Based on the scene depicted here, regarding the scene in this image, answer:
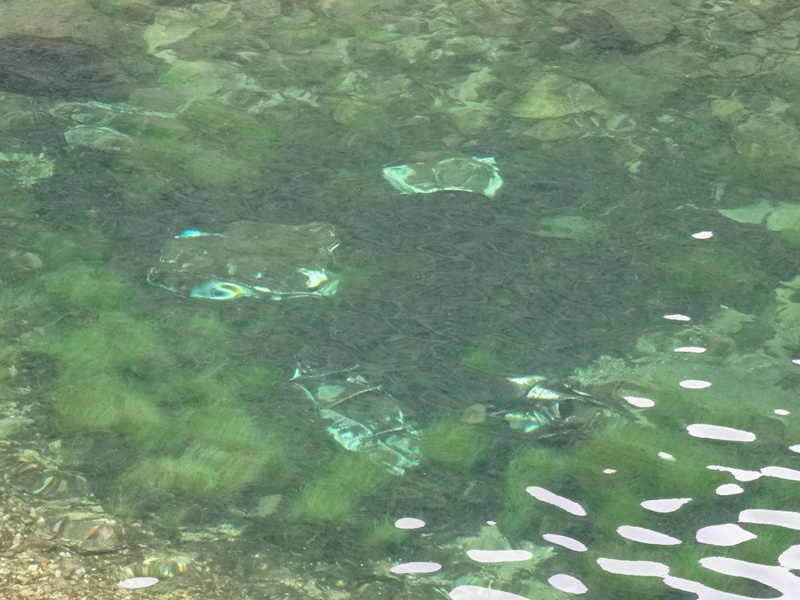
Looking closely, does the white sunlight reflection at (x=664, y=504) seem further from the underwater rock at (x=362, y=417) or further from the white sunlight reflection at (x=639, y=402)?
the underwater rock at (x=362, y=417)

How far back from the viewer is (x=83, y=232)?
2465mm

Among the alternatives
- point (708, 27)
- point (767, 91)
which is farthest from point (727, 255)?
→ point (708, 27)

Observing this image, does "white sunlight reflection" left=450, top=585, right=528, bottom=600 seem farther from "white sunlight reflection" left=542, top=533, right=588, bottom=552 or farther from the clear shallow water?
"white sunlight reflection" left=542, top=533, right=588, bottom=552

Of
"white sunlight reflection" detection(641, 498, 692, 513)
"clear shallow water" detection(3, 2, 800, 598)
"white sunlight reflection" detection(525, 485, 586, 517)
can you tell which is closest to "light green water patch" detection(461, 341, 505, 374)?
"clear shallow water" detection(3, 2, 800, 598)

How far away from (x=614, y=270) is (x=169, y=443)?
1.07m

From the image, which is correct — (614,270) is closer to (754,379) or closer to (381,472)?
(754,379)

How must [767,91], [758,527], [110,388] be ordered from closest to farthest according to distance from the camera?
1. [758,527]
2. [110,388]
3. [767,91]

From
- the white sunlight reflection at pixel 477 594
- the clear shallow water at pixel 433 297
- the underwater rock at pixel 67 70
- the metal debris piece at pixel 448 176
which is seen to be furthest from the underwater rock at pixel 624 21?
the white sunlight reflection at pixel 477 594

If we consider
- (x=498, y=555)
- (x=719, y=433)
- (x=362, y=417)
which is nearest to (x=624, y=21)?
(x=719, y=433)

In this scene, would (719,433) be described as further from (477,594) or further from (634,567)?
(477,594)

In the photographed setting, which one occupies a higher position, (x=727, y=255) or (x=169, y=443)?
(x=727, y=255)

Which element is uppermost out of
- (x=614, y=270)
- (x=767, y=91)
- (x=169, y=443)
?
(x=767, y=91)

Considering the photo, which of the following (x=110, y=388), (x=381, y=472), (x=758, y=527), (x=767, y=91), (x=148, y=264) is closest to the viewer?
(x=758, y=527)

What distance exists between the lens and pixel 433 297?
7.59 ft
